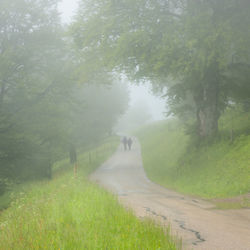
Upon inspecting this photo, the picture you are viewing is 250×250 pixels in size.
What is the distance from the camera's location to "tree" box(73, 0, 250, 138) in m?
14.1

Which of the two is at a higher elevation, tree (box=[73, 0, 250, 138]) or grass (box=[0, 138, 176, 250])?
tree (box=[73, 0, 250, 138])

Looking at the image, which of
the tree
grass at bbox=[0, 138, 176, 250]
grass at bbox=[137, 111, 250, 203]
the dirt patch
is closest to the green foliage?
Answer: grass at bbox=[137, 111, 250, 203]

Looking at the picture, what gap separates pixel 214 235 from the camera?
5574mm

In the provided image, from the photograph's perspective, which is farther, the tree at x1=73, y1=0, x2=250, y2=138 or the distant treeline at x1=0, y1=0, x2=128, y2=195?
the distant treeline at x1=0, y1=0, x2=128, y2=195

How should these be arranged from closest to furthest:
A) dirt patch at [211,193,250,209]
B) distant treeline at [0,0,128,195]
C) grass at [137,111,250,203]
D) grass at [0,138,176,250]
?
grass at [0,138,176,250], dirt patch at [211,193,250,209], grass at [137,111,250,203], distant treeline at [0,0,128,195]

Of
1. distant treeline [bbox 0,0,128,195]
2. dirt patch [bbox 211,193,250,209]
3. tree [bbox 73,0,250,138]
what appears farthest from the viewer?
distant treeline [bbox 0,0,128,195]

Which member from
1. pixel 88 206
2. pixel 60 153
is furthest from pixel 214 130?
pixel 88 206

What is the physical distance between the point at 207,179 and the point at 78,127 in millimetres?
17610

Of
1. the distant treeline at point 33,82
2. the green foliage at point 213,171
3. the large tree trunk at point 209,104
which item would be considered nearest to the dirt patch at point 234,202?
the green foliage at point 213,171

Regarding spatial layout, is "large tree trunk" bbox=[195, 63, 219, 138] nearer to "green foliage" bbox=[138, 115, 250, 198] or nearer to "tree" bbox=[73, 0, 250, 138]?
"tree" bbox=[73, 0, 250, 138]

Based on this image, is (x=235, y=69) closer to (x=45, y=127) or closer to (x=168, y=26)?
(x=168, y=26)

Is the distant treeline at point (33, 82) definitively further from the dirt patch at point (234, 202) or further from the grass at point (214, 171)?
the dirt patch at point (234, 202)

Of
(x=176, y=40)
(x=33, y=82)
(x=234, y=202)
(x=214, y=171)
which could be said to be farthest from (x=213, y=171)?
(x=33, y=82)

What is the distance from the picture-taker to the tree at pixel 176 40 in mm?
14055
